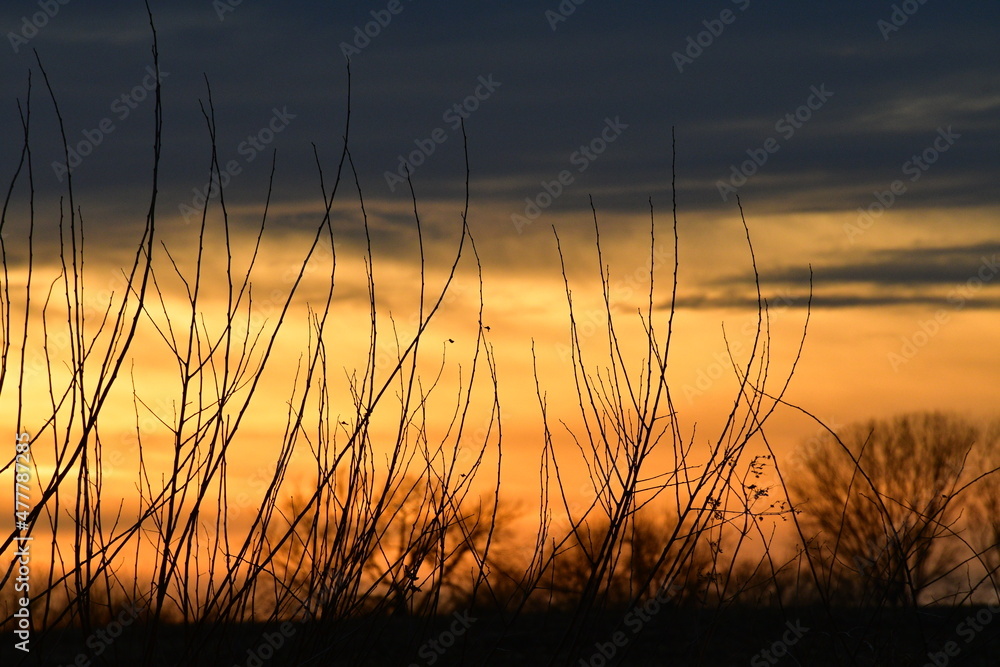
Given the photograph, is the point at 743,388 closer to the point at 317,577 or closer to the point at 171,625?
the point at 317,577

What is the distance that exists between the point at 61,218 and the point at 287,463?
106cm

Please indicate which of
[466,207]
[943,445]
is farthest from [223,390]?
[943,445]

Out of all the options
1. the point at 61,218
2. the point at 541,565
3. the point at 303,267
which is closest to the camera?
the point at 303,267

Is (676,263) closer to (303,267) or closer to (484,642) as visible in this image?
(303,267)

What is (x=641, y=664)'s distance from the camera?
1019cm

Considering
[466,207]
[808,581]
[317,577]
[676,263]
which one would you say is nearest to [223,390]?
[317,577]

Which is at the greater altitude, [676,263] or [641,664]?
[676,263]

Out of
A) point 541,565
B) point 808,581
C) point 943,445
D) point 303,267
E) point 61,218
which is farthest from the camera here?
point 943,445

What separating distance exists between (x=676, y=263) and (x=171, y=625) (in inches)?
396

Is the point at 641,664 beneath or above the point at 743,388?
beneath

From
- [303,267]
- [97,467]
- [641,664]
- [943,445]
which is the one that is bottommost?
[641,664]

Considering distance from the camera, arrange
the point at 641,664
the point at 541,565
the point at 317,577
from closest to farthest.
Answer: the point at 317,577
the point at 541,565
the point at 641,664

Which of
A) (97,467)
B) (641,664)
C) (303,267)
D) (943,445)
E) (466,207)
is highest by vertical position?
(943,445)

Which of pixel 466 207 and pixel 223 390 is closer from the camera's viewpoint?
pixel 223 390
